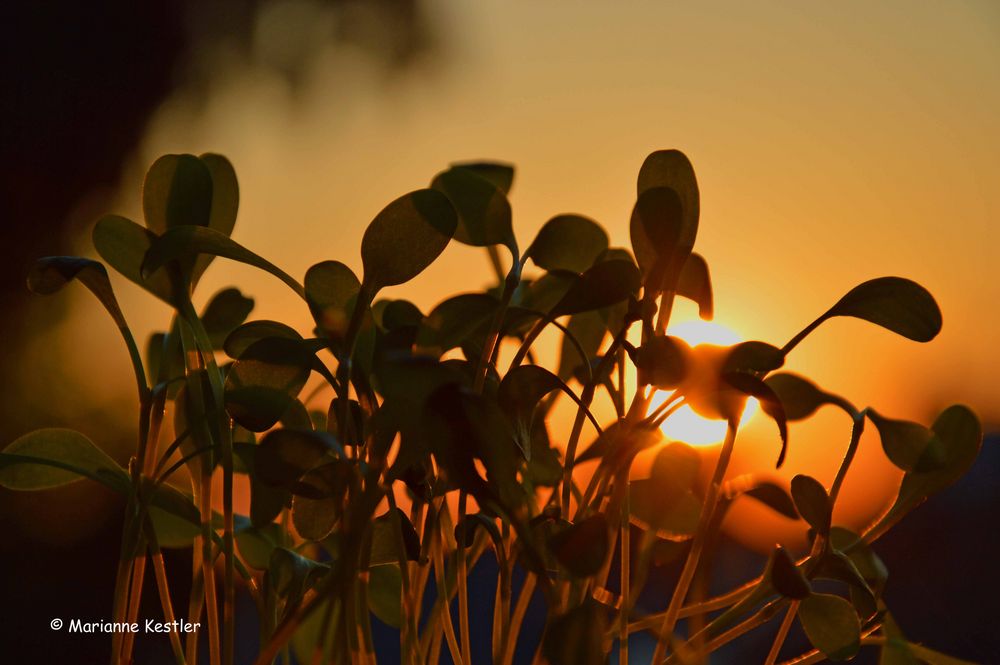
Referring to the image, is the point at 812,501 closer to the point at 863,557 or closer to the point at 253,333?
the point at 863,557

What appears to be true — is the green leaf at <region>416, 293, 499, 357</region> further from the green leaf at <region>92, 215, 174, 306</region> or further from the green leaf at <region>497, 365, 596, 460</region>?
the green leaf at <region>92, 215, 174, 306</region>

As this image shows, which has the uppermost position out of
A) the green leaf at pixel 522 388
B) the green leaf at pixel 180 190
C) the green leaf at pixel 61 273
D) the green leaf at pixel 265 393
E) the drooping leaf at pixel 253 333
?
the green leaf at pixel 180 190

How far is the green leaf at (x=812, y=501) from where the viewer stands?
13.4 inches

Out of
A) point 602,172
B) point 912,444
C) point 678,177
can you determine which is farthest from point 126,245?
point 602,172

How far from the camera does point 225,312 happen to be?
0.49 m

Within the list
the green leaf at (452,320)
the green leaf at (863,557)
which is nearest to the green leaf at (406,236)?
the green leaf at (452,320)

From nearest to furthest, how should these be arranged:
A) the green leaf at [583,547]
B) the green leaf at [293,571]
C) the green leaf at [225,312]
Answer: the green leaf at [583,547] < the green leaf at [293,571] < the green leaf at [225,312]

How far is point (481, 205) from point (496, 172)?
71mm

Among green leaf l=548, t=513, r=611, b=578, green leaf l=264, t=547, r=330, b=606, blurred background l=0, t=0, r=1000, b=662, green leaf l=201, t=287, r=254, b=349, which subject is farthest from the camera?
blurred background l=0, t=0, r=1000, b=662

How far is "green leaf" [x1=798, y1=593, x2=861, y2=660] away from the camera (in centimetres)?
37

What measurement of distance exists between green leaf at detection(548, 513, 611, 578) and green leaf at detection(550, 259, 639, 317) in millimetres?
83

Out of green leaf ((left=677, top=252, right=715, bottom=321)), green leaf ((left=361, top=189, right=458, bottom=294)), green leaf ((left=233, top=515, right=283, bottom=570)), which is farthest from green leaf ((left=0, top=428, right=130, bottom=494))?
green leaf ((left=677, top=252, right=715, bottom=321))

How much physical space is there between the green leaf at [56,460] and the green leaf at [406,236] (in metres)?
0.19

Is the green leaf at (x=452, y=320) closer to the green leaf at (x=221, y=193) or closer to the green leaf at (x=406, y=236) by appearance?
the green leaf at (x=406, y=236)
